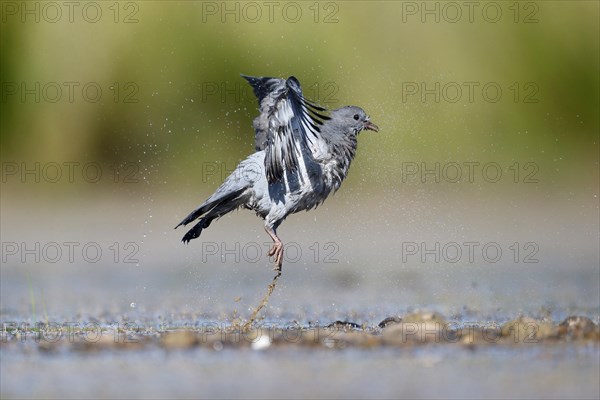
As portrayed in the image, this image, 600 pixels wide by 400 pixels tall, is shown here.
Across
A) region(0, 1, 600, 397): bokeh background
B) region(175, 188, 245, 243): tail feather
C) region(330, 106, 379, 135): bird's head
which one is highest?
region(0, 1, 600, 397): bokeh background

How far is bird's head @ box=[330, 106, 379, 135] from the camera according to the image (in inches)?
444

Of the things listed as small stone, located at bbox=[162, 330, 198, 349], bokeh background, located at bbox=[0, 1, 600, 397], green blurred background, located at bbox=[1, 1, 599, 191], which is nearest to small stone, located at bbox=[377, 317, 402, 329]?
small stone, located at bbox=[162, 330, 198, 349]

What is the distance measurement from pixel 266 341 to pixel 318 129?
2315 mm

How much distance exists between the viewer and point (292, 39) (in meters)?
17.7

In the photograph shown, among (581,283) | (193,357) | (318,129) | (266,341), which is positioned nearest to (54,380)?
(193,357)

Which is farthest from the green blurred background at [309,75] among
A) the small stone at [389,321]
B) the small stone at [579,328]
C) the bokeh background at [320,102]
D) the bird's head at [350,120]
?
the small stone at [579,328]

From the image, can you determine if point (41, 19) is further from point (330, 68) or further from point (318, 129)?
point (318, 129)

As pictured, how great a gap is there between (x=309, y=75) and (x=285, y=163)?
6.86 m

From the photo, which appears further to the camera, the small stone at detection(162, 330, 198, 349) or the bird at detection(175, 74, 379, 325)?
the bird at detection(175, 74, 379, 325)

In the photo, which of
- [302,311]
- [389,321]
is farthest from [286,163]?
[389,321]

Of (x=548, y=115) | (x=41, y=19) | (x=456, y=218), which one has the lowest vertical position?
(x=456, y=218)

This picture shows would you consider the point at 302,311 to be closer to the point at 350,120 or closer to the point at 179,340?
the point at 350,120

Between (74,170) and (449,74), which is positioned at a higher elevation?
(449,74)

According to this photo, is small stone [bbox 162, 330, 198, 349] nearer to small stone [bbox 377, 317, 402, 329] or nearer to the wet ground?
the wet ground
